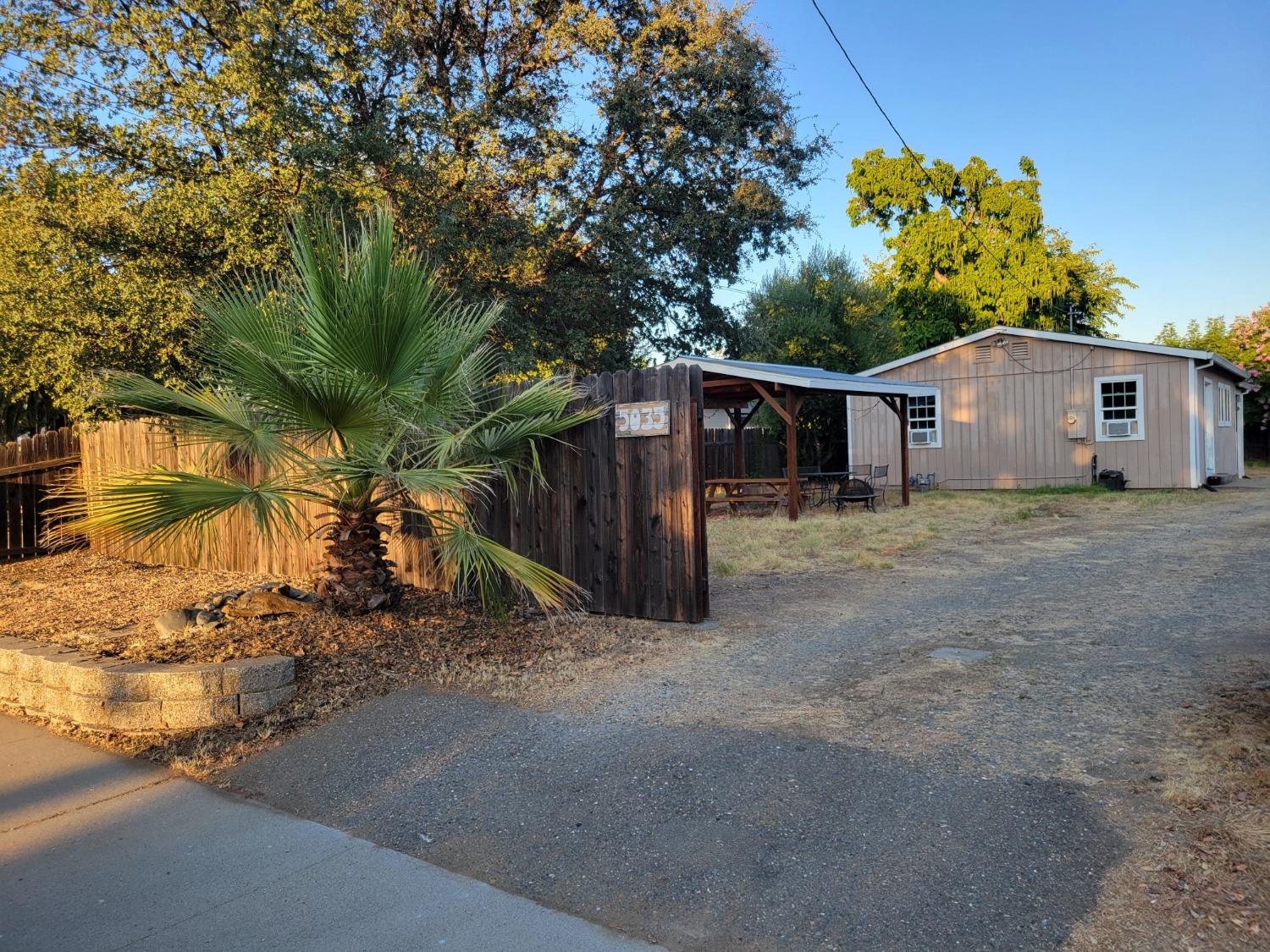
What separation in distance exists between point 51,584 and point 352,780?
23.4 feet

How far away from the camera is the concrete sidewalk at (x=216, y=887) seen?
2994 millimetres

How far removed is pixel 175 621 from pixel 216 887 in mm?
3751

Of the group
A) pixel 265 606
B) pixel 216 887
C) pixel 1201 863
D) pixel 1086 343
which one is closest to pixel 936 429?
pixel 1086 343

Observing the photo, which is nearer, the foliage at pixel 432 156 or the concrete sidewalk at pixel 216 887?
the concrete sidewalk at pixel 216 887

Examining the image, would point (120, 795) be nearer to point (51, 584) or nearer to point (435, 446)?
point (435, 446)

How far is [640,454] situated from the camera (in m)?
7.04

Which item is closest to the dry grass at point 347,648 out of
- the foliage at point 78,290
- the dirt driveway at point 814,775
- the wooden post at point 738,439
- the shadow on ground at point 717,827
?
the dirt driveway at point 814,775

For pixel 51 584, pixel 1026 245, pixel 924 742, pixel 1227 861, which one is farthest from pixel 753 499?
pixel 1026 245

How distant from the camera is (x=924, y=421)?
75.5 feet

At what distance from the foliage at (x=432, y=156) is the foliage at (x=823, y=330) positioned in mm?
10214

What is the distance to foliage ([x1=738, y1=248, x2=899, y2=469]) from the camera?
89.1 feet

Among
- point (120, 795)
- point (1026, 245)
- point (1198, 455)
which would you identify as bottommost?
point (120, 795)

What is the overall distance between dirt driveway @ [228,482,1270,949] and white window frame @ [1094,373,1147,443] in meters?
14.0

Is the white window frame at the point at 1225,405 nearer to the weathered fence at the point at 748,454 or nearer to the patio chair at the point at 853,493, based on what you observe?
the patio chair at the point at 853,493
